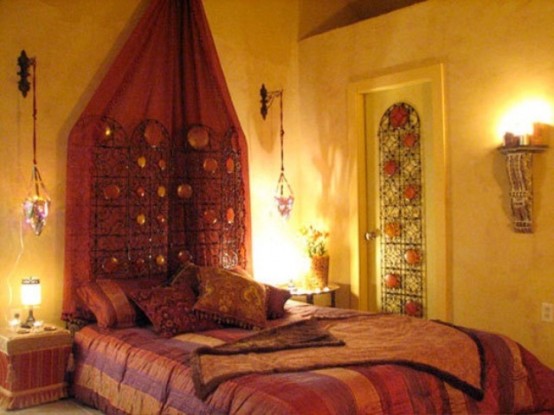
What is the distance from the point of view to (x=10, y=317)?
3586 mm

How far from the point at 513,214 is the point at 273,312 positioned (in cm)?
159

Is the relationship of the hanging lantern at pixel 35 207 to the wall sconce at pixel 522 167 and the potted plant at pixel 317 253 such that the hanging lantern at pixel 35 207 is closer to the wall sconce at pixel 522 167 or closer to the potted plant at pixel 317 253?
the potted plant at pixel 317 253

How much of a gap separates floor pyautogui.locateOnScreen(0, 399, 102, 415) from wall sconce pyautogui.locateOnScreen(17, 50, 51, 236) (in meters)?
0.98

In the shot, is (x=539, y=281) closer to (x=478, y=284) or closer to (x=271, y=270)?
(x=478, y=284)

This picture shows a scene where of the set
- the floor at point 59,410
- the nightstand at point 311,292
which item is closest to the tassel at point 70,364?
the floor at point 59,410

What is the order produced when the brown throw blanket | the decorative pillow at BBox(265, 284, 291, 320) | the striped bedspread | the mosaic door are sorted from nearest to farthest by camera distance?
the striped bedspread
the brown throw blanket
the decorative pillow at BBox(265, 284, 291, 320)
the mosaic door

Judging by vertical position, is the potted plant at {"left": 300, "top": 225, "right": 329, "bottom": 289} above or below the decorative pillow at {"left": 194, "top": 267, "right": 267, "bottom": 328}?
above

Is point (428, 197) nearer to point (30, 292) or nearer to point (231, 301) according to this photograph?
point (231, 301)

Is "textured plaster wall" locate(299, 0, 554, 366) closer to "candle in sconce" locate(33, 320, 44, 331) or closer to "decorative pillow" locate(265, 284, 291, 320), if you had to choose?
"decorative pillow" locate(265, 284, 291, 320)

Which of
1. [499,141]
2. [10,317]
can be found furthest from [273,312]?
[499,141]

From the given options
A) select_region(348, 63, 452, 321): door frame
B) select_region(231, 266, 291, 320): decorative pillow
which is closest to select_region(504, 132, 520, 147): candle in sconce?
select_region(348, 63, 452, 321): door frame

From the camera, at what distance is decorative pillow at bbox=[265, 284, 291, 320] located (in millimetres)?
3775

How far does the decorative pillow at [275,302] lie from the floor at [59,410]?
1.13 meters

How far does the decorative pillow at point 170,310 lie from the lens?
337cm
